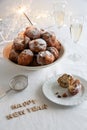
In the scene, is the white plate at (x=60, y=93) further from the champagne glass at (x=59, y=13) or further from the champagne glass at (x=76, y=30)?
the champagne glass at (x=59, y=13)

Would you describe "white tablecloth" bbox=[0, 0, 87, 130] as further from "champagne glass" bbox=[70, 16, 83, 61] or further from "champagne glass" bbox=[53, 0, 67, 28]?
"champagne glass" bbox=[53, 0, 67, 28]

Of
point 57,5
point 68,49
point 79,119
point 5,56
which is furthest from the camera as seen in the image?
point 57,5

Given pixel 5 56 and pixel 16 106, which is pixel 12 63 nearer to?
pixel 5 56

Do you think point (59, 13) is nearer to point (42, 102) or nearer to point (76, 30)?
point (76, 30)

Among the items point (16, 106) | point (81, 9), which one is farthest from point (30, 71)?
point (81, 9)

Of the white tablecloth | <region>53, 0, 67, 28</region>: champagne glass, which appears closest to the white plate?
the white tablecloth

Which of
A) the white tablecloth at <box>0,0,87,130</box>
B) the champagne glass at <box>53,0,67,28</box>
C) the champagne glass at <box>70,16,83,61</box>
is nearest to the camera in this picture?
the white tablecloth at <box>0,0,87,130</box>
